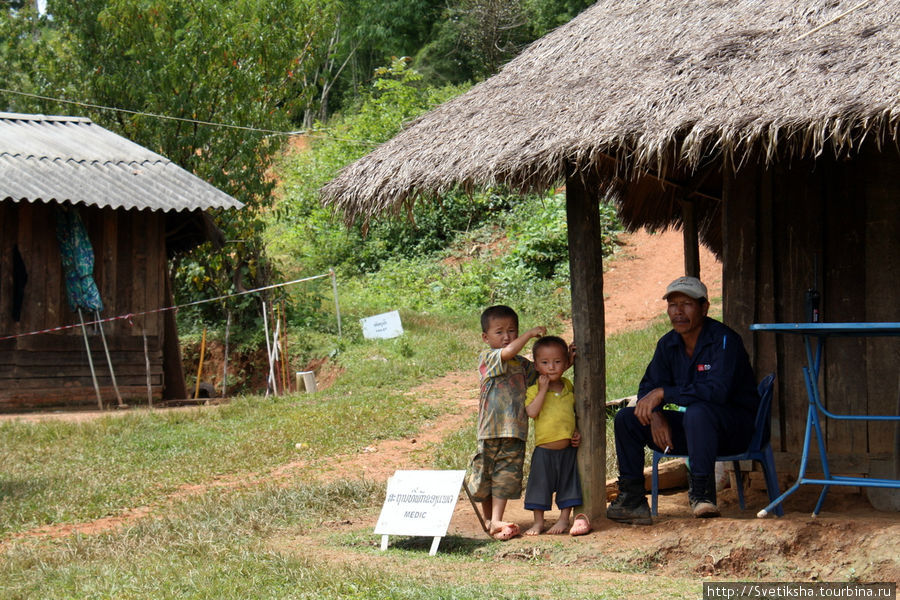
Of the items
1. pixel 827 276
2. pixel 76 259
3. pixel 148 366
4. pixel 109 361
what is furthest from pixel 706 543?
pixel 76 259

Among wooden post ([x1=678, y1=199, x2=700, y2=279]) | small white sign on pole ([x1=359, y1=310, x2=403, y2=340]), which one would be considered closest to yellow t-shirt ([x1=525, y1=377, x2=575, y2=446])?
wooden post ([x1=678, y1=199, x2=700, y2=279])

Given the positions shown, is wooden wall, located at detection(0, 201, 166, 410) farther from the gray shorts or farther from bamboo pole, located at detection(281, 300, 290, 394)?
the gray shorts

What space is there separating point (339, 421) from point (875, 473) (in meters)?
5.78

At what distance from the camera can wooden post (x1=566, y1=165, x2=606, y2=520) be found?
5.66m

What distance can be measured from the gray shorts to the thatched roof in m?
1.61

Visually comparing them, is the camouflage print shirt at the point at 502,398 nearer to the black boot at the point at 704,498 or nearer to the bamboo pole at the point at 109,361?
the black boot at the point at 704,498

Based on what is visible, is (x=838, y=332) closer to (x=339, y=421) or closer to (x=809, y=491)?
(x=809, y=491)

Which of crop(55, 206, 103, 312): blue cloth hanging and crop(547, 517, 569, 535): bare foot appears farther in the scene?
crop(55, 206, 103, 312): blue cloth hanging

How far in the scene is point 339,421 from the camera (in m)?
10.2

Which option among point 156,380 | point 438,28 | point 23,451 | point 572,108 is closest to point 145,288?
point 156,380

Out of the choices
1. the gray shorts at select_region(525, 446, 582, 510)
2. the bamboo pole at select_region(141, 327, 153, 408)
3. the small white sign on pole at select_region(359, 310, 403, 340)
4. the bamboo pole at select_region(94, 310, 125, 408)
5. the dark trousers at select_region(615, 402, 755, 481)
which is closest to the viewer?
the dark trousers at select_region(615, 402, 755, 481)

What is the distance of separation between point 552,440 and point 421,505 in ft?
2.80

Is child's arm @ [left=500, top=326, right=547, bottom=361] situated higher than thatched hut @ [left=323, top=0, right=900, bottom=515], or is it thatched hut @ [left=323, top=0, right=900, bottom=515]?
thatched hut @ [left=323, top=0, right=900, bottom=515]

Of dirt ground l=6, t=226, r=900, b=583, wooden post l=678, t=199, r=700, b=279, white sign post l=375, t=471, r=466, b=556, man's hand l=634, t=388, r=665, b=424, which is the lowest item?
dirt ground l=6, t=226, r=900, b=583
